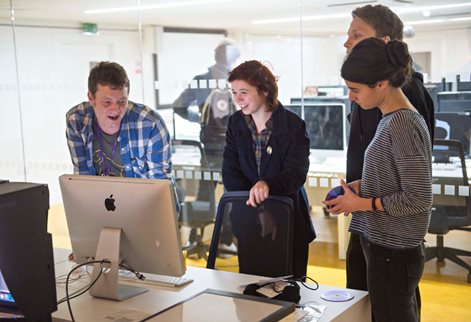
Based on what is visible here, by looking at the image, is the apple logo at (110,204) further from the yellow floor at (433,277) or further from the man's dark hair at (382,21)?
the yellow floor at (433,277)

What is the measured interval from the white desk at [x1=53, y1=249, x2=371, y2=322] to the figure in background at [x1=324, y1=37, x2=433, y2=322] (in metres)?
0.09

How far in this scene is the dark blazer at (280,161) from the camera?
2736 millimetres

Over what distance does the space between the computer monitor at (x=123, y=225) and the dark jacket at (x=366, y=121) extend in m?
0.81

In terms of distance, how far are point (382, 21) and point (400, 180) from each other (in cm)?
69

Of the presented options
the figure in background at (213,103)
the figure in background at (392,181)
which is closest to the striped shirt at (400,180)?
the figure in background at (392,181)

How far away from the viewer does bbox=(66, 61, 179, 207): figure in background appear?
2750 mm

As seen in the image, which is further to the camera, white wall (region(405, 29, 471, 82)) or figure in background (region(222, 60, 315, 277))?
white wall (region(405, 29, 471, 82))

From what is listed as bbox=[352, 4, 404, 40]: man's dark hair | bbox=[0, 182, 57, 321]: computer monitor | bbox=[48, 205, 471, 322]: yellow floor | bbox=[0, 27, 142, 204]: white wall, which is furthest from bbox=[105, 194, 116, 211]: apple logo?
bbox=[0, 27, 142, 204]: white wall

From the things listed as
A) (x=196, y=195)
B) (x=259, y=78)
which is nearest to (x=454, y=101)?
(x=259, y=78)

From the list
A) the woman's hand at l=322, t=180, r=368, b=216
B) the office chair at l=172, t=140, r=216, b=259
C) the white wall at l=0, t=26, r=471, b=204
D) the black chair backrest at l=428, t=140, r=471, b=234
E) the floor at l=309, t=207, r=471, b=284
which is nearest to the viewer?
the woman's hand at l=322, t=180, r=368, b=216

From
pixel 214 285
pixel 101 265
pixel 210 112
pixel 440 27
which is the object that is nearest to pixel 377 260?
pixel 214 285

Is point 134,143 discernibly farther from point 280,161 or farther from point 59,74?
point 59,74

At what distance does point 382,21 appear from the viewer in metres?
2.43

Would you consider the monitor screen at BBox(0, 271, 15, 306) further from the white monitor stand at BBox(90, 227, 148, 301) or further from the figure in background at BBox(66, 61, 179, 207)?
the figure in background at BBox(66, 61, 179, 207)
